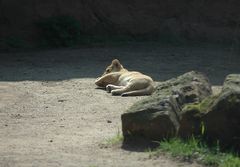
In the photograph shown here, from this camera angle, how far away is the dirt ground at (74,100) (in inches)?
287

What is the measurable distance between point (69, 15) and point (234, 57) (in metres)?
4.95

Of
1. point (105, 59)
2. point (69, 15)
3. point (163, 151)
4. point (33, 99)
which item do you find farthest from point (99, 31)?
point (163, 151)

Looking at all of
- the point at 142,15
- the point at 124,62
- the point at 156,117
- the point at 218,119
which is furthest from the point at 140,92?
the point at 142,15

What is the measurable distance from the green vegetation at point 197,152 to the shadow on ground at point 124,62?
5864mm

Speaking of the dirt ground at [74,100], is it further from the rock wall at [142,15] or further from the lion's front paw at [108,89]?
the rock wall at [142,15]

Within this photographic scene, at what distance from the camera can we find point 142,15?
762 inches

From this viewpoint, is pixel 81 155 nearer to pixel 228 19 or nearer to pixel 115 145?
pixel 115 145

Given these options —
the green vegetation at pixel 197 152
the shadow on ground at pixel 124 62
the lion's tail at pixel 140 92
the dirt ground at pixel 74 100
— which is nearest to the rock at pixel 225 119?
the green vegetation at pixel 197 152

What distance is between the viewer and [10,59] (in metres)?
16.0

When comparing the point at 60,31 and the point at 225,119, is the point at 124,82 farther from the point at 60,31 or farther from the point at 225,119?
the point at 60,31

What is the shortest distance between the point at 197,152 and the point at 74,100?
14.8 feet

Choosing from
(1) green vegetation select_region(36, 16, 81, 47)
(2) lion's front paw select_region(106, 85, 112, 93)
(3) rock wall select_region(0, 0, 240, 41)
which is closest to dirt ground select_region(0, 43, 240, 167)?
(2) lion's front paw select_region(106, 85, 112, 93)

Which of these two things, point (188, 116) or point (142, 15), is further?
point (142, 15)

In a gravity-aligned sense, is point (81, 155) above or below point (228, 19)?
below
